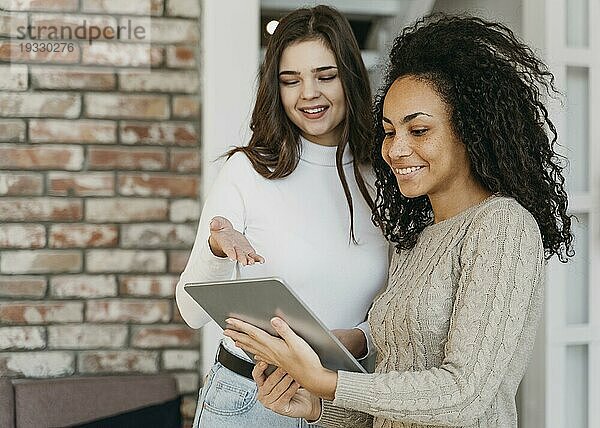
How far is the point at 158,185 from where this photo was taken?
3006 millimetres

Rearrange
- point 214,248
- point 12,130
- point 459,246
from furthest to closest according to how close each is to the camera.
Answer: point 12,130, point 214,248, point 459,246

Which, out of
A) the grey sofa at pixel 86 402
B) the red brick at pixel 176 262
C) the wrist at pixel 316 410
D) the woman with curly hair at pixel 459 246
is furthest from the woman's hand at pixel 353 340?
the red brick at pixel 176 262

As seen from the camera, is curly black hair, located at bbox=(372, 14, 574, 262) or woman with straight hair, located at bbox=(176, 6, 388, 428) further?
woman with straight hair, located at bbox=(176, 6, 388, 428)

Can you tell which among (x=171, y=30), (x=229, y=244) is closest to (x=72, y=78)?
(x=171, y=30)

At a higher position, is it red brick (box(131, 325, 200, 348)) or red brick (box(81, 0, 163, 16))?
red brick (box(81, 0, 163, 16))

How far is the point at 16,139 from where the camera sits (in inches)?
114

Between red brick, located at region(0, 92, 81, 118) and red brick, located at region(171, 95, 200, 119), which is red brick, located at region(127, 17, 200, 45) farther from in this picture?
red brick, located at region(0, 92, 81, 118)

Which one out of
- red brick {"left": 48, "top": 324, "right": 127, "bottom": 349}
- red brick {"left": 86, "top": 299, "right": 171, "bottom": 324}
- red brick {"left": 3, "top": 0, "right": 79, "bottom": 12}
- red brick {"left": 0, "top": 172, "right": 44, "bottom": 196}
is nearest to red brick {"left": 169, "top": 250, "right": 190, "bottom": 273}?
red brick {"left": 86, "top": 299, "right": 171, "bottom": 324}

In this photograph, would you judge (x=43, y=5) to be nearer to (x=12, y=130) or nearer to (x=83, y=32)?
(x=83, y=32)

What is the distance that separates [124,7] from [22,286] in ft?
3.06

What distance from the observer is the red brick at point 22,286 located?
2.91 meters

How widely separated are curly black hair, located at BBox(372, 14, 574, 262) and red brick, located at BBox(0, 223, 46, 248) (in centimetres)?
160

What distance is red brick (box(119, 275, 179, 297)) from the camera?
9.82 feet

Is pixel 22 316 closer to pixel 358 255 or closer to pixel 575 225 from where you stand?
pixel 358 255
